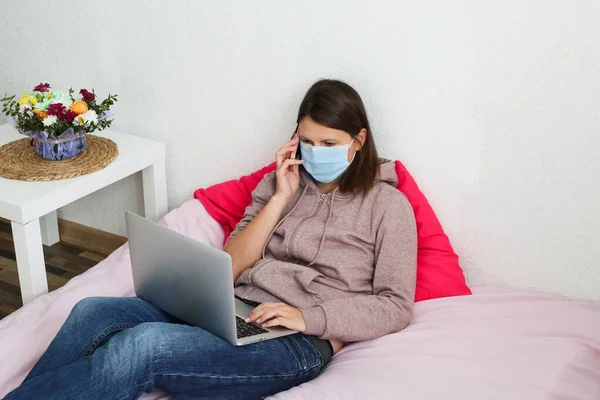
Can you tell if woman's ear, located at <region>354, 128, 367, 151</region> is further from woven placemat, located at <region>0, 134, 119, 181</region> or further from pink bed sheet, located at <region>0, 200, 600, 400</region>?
woven placemat, located at <region>0, 134, 119, 181</region>

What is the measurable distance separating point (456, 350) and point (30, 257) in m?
1.12

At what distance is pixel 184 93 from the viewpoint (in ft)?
7.12

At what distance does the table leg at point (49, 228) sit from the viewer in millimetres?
2553

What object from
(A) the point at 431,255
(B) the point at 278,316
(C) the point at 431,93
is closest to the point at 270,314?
(B) the point at 278,316

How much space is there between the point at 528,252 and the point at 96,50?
151 centimetres

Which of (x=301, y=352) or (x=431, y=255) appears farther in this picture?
(x=431, y=255)

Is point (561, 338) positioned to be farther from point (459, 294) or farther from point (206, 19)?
point (206, 19)

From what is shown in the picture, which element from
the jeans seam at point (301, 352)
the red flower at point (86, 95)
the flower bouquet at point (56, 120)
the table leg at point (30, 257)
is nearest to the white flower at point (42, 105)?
the flower bouquet at point (56, 120)

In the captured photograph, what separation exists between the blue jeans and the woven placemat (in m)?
0.52

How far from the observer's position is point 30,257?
1822 mm

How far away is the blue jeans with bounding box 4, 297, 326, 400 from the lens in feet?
4.29

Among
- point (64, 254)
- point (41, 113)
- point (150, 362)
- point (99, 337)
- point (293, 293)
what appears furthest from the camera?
point (64, 254)

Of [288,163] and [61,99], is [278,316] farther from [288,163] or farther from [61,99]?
[61,99]

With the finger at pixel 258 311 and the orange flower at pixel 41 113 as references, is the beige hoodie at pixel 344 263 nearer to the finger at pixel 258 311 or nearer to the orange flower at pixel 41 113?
the finger at pixel 258 311
